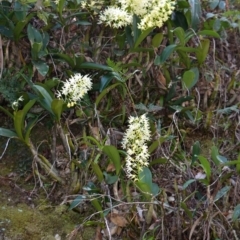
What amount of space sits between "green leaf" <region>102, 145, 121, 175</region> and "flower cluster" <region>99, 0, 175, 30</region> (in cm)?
57

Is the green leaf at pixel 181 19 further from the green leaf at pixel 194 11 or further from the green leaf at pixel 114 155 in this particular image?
the green leaf at pixel 114 155

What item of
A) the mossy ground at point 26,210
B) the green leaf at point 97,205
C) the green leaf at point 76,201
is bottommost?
the mossy ground at point 26,210

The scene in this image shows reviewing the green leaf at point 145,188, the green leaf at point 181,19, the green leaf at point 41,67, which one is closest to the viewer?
the green leaf at point 145,188

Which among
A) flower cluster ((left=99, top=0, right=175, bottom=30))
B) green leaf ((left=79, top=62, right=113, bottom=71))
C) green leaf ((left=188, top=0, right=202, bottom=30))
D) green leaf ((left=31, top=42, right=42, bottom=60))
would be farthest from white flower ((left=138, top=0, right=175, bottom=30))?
green leaf ((left=31, top=42, right=42, bottom=60))

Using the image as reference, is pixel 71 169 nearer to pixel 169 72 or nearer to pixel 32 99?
pixel 32 99

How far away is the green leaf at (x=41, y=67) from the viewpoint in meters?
1.92

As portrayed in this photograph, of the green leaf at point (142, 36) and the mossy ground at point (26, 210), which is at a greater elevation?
the green leaf at point (142, 36)

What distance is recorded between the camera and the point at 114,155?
162 centimetres

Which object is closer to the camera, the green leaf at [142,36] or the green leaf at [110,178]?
the green leaf at [110,178]

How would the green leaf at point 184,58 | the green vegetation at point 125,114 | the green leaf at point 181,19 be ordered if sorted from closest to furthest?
the green vegetation at point 125,114 → the green leaf at point 184,58 → the green leaf at point 181,19

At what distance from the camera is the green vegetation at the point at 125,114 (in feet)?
5.19

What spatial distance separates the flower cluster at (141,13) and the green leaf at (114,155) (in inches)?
22.5

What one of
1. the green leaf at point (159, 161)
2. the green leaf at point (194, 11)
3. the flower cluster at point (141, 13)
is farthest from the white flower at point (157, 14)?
the green leaf at point (159, 161)

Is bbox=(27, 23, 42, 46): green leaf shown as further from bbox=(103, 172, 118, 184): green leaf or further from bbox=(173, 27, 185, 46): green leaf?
bbox=(103, 172, 118, 184): green leaf
